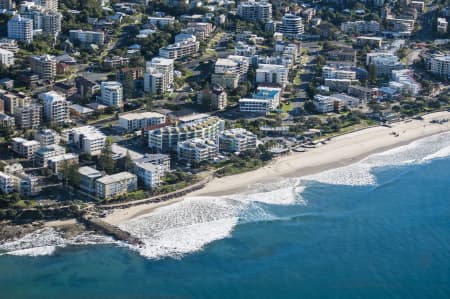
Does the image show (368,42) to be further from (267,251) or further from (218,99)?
(267,251)

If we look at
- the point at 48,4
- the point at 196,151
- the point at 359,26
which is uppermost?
the point at 48,4

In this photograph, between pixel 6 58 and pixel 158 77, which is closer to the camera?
pixel 158 77

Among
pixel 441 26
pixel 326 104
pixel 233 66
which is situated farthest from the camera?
pixel 441 26

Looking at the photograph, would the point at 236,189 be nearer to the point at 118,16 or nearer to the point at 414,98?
the point at 414,98

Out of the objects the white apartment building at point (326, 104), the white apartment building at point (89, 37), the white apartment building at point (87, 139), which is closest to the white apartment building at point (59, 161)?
the white apartment building at point (87, 139)

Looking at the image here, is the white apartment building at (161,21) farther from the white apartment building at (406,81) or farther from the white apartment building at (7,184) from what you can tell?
the white apartment building at (7,184)

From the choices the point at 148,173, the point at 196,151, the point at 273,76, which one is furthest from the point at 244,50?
the point at 148,173
